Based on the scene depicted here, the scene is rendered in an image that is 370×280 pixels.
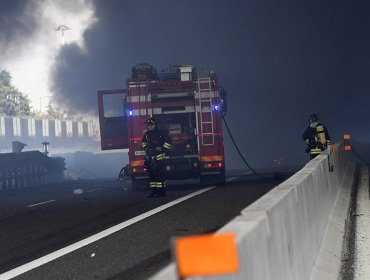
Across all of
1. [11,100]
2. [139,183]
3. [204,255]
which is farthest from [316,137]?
[11,100]

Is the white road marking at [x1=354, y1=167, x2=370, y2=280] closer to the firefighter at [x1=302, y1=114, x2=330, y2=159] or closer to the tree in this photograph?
the firefighter at [x1=302, y1=114, x2=330, y2=159]

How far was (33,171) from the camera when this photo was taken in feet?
75.2

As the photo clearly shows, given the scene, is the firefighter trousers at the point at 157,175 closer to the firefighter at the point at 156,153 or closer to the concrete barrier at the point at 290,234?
the firefighter at the point at 156,153

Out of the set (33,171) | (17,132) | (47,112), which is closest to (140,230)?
(33,171)

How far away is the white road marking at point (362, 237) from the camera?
17.9 feet

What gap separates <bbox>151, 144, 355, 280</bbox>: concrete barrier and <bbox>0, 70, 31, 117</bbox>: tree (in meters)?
73.3

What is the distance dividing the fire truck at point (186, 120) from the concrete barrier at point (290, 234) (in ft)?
23.6

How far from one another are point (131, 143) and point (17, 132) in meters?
44.2

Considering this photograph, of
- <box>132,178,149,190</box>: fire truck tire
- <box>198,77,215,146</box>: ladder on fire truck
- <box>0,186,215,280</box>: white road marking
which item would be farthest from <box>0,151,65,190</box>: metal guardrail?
<box>0,186,215,280</box>: white road marking

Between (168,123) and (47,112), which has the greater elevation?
(47,112)

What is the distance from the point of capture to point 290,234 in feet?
12.9

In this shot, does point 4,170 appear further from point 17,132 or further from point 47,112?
point 47,112

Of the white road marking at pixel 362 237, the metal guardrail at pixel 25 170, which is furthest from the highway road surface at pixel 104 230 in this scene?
the metal guardrail at pixel 25 170

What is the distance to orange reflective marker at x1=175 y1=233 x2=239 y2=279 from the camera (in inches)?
68.1
